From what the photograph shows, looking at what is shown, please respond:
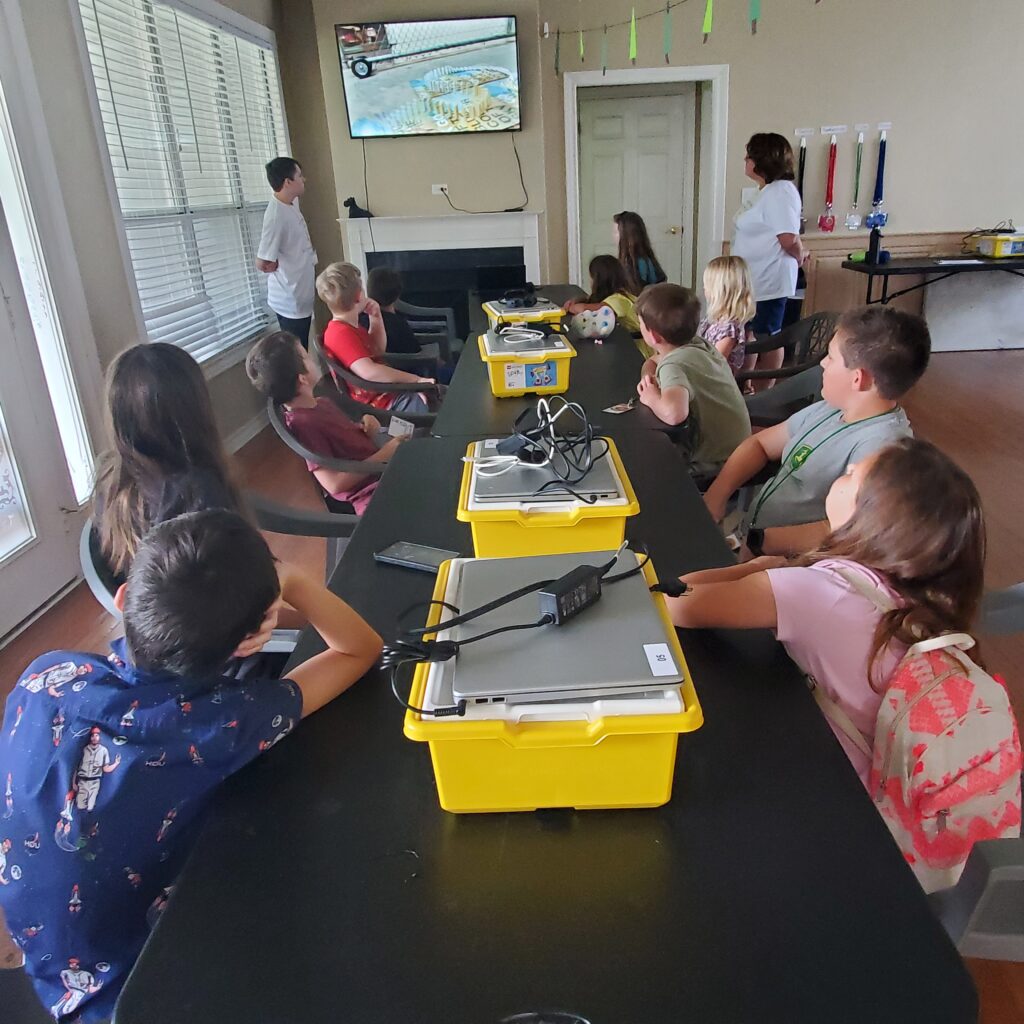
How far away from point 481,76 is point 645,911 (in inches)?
204

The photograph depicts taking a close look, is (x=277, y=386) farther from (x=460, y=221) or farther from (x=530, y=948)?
(x=460, y=221)

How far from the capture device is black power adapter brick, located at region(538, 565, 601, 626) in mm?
769

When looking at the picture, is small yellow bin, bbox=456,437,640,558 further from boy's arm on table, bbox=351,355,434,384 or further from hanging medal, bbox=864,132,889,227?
hanging medal, bbox=864,132,889,227

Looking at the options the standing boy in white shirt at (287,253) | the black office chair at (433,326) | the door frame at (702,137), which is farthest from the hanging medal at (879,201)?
the standing boy in white shirt at (287,253)

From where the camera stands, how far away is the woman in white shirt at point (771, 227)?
12.0ft

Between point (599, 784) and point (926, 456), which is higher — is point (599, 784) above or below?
below

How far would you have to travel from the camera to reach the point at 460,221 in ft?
16.9

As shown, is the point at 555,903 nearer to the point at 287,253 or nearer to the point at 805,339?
the point at 805,339

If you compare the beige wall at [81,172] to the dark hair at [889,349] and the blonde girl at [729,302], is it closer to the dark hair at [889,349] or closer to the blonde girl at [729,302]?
the blonde girl at [729,302]

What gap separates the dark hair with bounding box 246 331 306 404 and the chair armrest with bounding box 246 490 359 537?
49 cm

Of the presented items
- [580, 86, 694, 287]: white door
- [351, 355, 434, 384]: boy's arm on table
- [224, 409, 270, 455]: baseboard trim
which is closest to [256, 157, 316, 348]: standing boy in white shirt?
[224, 409, 270, 455]: baseboard trim

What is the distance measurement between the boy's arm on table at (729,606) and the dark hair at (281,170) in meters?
3.84

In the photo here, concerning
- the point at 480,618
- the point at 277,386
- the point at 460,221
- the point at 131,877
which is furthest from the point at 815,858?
the point at 460,221

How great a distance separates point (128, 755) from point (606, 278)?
3064mm
